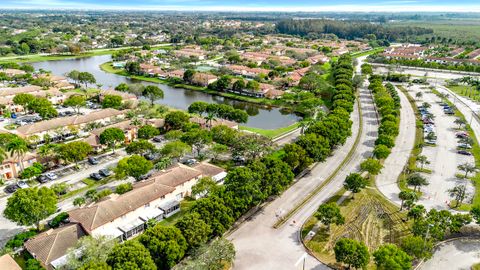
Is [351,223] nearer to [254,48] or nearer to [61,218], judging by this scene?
[61,218]

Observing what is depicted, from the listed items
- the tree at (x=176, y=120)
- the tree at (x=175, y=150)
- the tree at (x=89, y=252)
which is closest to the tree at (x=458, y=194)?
the tree at (x=175, y=150)

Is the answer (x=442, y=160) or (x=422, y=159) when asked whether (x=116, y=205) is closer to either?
(x=422, y=159)

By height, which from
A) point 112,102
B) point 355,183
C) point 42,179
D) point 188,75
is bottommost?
point 42,179

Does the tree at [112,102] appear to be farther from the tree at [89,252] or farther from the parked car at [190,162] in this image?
the tree at [89,252]

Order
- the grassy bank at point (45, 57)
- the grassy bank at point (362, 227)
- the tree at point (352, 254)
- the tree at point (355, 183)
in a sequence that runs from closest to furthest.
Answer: the tree at point (352, 254) → the grassy bank at point (362, 227) → the tree at point (355, 183) → the grassy bank at point (45, 57)

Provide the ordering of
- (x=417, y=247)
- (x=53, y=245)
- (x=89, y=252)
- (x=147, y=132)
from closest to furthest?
(x=89, y=252) → (x=417, y=247) → (x=53, y=245) → (x=147, y=132)

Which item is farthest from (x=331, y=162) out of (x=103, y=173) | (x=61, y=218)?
(x=61, y=218)

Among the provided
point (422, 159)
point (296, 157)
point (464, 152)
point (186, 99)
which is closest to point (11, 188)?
point (296, 157)
